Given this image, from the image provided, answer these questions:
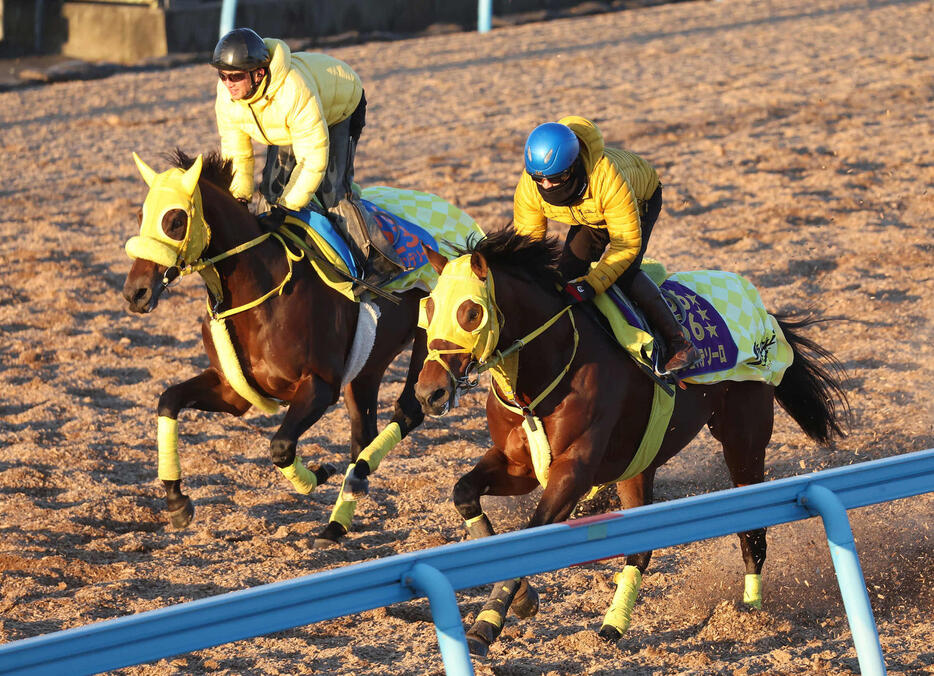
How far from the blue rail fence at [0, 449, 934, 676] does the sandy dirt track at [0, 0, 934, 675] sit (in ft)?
3.42

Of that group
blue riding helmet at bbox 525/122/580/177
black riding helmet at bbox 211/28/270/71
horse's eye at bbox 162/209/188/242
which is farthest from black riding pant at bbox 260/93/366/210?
blue riding helmet at bbox 525/122/580/177

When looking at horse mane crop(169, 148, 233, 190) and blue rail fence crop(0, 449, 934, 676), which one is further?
horse mane crop(169, 148, 233, 190)

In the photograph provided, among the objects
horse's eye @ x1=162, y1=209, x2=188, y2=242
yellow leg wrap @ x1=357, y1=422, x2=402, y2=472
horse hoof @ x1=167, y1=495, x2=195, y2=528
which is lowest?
horse hoof @ x1=167, y1=495, x2=195, y2=528

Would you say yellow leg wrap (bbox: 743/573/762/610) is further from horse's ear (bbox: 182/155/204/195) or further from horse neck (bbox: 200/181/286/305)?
horse's ear (bbox: 182/155/204/195)

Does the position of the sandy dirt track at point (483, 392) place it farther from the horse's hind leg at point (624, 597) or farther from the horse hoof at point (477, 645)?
the horse hoof at point (477, 645)

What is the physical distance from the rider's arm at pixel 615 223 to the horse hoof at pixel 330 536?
5.92 ft

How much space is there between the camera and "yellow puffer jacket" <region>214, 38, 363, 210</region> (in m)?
5.49

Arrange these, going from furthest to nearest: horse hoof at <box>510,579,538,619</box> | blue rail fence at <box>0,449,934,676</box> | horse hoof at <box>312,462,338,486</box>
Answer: horse hoof at <box>312,462,338,486</box>, horse hoof at <box>510,579,538,619</box>, blue rail fence at <box>0,449,934,676</box>

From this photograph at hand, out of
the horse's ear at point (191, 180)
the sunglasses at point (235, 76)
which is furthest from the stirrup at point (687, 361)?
the sunglasses at point (235, 76)

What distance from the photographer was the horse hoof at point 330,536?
18.0 ft

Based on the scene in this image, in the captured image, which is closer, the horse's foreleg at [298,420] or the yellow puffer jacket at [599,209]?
the yellow puffer jacket at [599,209]

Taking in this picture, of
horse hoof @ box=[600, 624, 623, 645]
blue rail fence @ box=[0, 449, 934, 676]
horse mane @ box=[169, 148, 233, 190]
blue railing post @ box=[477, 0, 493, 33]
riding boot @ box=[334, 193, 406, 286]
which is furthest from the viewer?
blue railing post @ box=[477, 0, 493, 33]

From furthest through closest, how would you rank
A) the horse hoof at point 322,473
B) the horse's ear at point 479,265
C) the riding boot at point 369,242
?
the horse hoof at point 322,473 → the riding boot at point 369,242 → the horse's ear at point 479,265

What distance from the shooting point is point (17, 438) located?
21.6 feet
